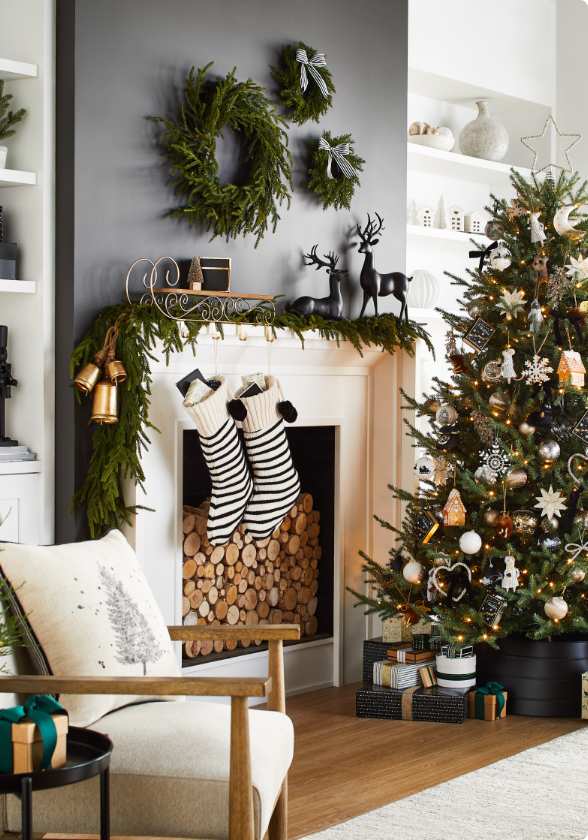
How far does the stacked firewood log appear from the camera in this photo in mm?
3215

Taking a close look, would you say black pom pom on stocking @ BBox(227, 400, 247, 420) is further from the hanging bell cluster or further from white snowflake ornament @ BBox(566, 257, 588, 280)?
white snowflake ornament @ BBox(566, 257, 588, 280)

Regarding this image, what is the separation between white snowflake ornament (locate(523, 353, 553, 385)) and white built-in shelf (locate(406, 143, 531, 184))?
61.4 inches

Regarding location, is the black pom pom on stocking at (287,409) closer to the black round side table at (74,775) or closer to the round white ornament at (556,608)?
the round white ornament at (556,608)

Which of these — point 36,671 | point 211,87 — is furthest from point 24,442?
point 211,87

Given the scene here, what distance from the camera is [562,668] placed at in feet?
10.4

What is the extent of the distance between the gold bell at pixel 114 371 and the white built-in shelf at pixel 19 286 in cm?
35

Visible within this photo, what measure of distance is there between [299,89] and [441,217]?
56.4 inches

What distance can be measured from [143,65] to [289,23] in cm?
75

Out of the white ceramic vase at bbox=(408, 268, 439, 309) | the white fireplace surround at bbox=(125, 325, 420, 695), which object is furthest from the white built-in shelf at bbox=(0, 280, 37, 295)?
the white ceramic vase at bbox=(408, 268, 439, 309)

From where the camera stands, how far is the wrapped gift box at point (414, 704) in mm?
3096

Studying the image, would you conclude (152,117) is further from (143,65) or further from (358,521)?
(358,521)

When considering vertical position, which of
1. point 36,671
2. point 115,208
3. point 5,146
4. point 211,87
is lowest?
point 36,671

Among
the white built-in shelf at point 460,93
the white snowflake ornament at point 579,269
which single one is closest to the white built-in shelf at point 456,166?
the white built-in shelf at point 460,93

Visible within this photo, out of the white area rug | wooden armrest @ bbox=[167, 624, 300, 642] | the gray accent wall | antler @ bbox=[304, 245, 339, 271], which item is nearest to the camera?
wooden armrest @ bbox=[167, 624, 300, 642]
